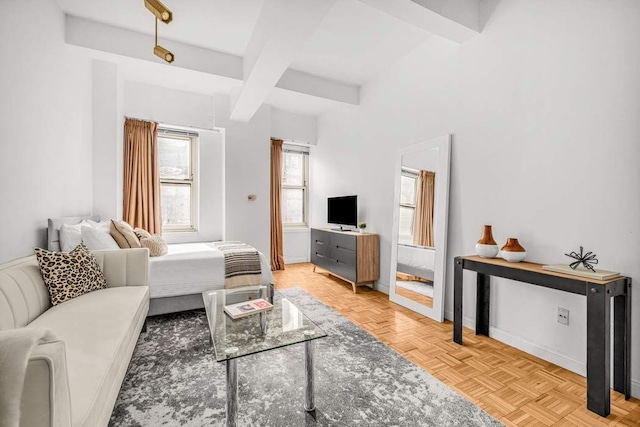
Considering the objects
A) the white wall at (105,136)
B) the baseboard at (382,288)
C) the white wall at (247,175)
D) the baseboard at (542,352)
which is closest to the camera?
the baseboard at (542,352)

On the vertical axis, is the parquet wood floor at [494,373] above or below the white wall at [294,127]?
below

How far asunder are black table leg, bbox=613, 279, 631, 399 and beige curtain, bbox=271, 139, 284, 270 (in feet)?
14.2

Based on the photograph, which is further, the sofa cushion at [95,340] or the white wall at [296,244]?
the white wall at [296,244]

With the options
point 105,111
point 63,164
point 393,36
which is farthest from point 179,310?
point 393,36

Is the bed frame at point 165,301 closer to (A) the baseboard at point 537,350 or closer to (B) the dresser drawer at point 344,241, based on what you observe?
(B) the dresser drawer at point 344,241

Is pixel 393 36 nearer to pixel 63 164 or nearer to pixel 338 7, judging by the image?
pixel 338 7

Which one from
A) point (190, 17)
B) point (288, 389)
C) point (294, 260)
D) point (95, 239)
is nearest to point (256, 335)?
point (288, 389)

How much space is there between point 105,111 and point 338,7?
307cm

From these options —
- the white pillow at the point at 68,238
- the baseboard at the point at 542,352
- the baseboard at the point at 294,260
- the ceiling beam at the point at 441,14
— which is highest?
the ceiling beam at the point at 441,14

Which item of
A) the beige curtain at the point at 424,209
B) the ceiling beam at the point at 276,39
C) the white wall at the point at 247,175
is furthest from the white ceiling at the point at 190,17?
the beige curtain at the point at 424,209

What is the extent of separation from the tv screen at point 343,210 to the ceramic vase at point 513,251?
2.22 metres

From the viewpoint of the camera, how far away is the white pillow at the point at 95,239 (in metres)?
2.62

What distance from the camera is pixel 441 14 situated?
2479 millimetres

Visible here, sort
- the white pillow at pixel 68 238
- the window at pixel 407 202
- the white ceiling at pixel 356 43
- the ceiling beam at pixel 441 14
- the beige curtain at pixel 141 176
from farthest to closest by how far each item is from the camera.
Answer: the beige curtain at pixel 141 176
the window at pixel 407 202
the white ceiling at pixel 356 43
the white pillow at pixel 68 238
the ceiling beam at pixel 441 14
